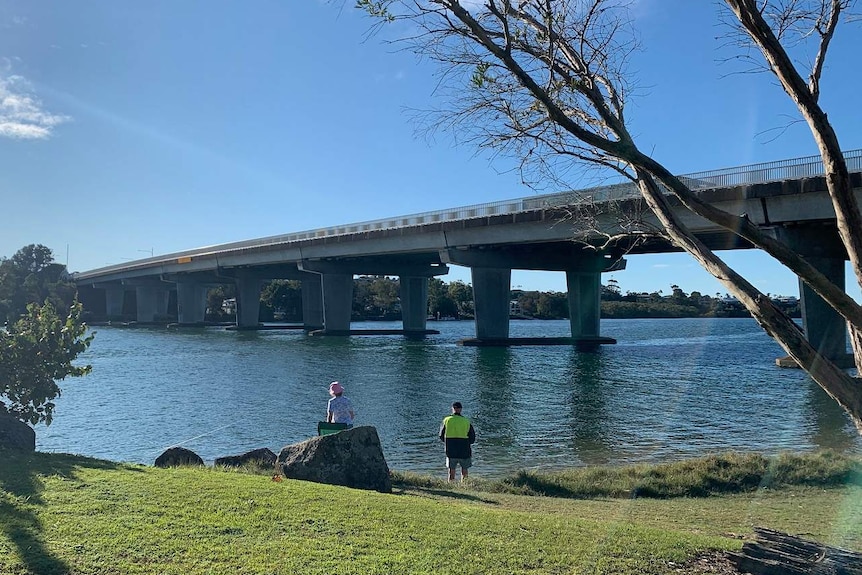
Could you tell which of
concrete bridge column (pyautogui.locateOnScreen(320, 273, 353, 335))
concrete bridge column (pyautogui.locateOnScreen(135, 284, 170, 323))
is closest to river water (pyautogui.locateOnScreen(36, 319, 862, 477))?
concrete bridge column (pyautogui.locateOnScreen(320, 273, 353, 335))

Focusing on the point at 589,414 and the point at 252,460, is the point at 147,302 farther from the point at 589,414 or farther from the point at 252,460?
the point at 252,460

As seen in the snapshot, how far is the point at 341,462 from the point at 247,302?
293ft

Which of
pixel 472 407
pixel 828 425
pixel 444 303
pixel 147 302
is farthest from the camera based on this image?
pixel 444 303

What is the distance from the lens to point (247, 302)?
317 ft

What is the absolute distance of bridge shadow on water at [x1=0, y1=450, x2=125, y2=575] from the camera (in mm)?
5520

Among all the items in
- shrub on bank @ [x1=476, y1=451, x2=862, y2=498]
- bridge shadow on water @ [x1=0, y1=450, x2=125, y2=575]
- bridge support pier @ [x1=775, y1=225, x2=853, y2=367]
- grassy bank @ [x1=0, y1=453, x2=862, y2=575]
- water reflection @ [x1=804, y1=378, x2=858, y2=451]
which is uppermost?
bridge support pier @ [x1=775, y1=225, x2=853, y2=367]

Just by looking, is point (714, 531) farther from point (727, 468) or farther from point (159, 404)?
point (159, 404)

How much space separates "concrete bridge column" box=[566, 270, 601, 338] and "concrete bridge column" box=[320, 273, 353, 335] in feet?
85.6

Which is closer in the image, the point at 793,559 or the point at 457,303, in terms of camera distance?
the point at 793,559

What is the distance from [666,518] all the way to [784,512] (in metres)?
2.03

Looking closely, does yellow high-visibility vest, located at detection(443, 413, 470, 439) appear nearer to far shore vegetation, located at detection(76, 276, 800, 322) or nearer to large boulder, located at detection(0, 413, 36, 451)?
large boulder, located at detection(0, 413, 36, 451)

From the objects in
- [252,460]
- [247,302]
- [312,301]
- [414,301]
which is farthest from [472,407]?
[247,302]

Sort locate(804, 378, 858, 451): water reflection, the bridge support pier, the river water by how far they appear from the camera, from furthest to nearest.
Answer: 1. the bridge support pier
2. locate(804, 378, 858, 451): water reflection
3. the river water

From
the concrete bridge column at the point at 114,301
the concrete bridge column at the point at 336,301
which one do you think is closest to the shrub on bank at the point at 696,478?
the concrete bridge column at the point at 336,301
